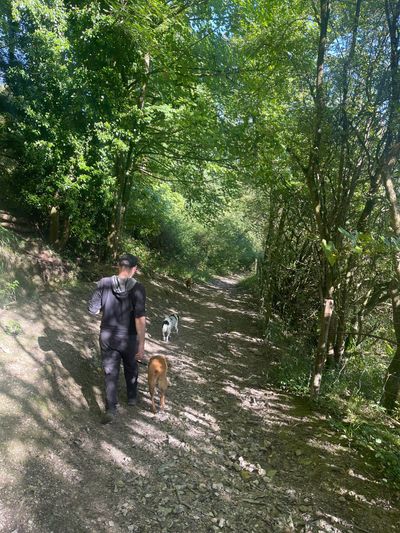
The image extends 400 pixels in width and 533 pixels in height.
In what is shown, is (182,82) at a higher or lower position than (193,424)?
higher

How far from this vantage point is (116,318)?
4324 millimetres

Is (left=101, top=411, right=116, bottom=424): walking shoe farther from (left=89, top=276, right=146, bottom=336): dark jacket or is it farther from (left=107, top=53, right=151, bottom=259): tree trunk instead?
(left=107, top=53, right=151, bottom=259): tree trunk

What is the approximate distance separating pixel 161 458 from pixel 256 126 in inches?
249

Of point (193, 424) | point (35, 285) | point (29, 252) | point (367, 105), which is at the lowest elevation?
point (193, 424)

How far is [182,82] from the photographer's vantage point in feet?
28.0

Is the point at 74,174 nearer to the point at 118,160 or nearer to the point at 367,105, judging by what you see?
the point at 118,160

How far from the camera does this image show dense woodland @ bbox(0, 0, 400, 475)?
5.17m

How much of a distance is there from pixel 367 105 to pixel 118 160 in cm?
684

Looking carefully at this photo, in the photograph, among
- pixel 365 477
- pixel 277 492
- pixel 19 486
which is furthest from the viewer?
pixel 365 477

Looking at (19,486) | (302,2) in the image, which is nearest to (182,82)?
(302,2)

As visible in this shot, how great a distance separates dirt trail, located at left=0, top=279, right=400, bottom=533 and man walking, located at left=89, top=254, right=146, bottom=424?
1.78 ft

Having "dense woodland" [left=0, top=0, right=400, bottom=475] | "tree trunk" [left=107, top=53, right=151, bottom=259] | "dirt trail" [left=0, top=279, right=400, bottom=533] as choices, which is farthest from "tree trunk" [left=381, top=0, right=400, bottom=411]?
"tree trunk" [left=107, top=53, right=151, bottom=259]

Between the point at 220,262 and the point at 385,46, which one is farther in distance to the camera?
the point at 220,262

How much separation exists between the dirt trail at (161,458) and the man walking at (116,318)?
0.54m
